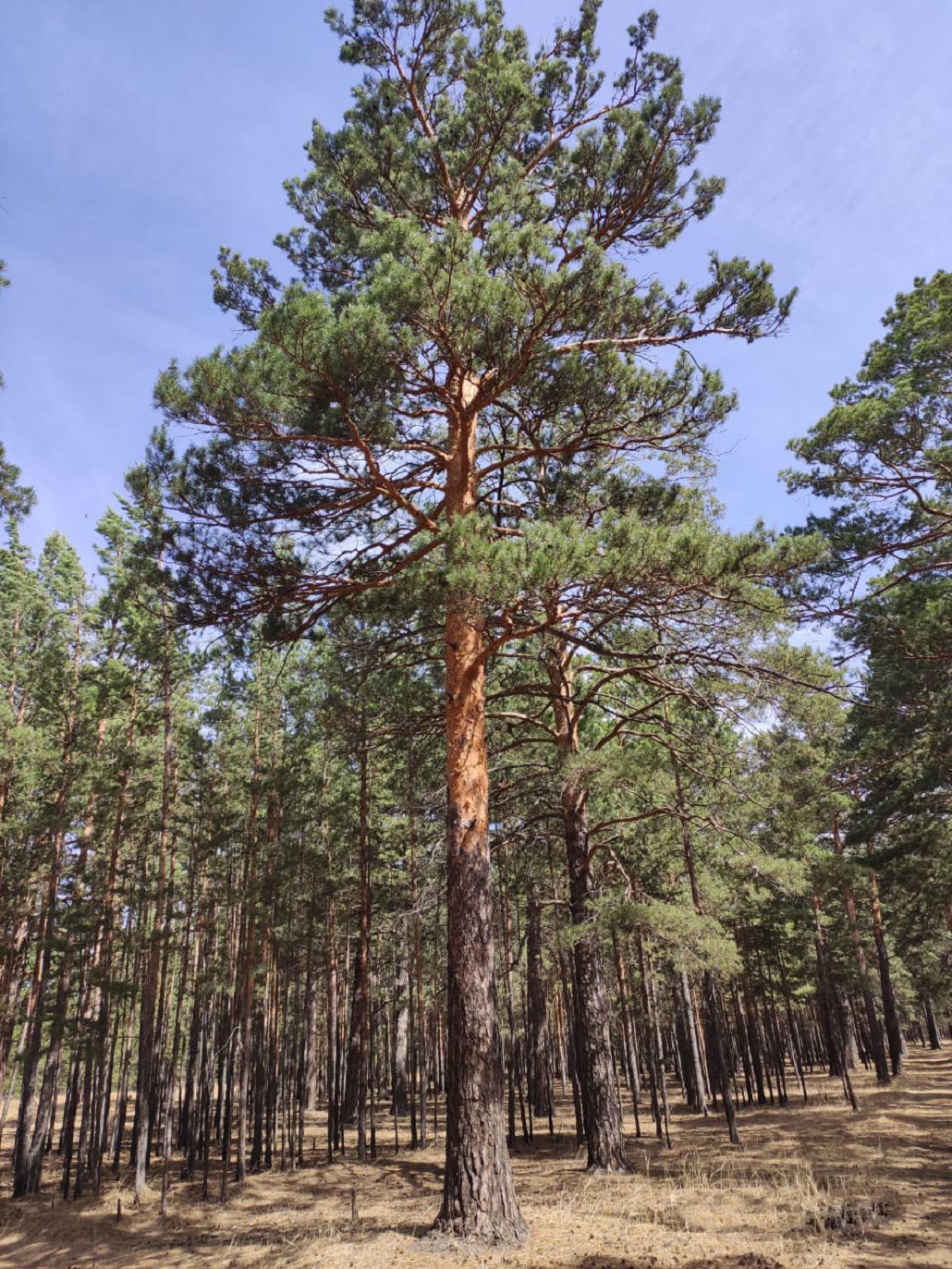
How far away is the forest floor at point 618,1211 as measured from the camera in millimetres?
6398

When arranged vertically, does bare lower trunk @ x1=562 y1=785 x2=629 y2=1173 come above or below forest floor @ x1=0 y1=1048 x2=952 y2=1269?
above

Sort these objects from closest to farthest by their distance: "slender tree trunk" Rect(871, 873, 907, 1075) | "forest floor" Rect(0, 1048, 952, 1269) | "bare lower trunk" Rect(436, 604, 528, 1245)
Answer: "forest floor" Rect(0, 1048, 952, 1269), "bare lower trunk" Rect(436, 604, 528, 1245), "slender tree trunk" Rect(871, 873, 907, 1075)

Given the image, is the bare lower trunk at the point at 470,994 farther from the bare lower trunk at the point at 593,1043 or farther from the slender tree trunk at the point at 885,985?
the slender tree trunk at the point at 885,985

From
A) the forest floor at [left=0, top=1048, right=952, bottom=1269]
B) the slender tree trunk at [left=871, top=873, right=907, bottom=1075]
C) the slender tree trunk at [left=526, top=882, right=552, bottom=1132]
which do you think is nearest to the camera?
the forest floor at [left=0, top=1048, right=952, bottom=1269]

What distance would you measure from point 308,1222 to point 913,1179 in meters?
8.64

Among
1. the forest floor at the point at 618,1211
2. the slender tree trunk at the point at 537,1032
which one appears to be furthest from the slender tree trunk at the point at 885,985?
the slender tree trunk at the point at 537,1032

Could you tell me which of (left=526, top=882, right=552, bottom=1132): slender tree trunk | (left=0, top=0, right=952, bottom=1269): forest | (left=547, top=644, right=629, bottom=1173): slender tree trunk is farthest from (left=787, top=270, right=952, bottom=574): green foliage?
(left=526, top=882, right=552, bottom=1132): slender tree trunk

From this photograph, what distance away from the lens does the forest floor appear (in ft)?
21.0

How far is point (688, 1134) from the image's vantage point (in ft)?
56.3

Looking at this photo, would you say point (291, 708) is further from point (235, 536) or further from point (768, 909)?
point (768, 909)

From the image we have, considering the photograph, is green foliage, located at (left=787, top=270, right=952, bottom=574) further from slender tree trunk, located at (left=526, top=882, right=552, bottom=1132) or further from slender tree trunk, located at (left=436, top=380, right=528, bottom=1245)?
slender tree trunk, located at (left=526, top=882, right=552, bottom=1132)

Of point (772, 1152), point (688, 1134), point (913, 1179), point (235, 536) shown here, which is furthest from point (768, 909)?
point (235, 536)

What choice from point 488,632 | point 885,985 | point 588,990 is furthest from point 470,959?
point 885,985

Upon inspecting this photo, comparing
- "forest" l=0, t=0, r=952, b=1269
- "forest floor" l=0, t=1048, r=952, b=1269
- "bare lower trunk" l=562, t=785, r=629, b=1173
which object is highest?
"forest" l=0, t=0, r=952, b=1269
